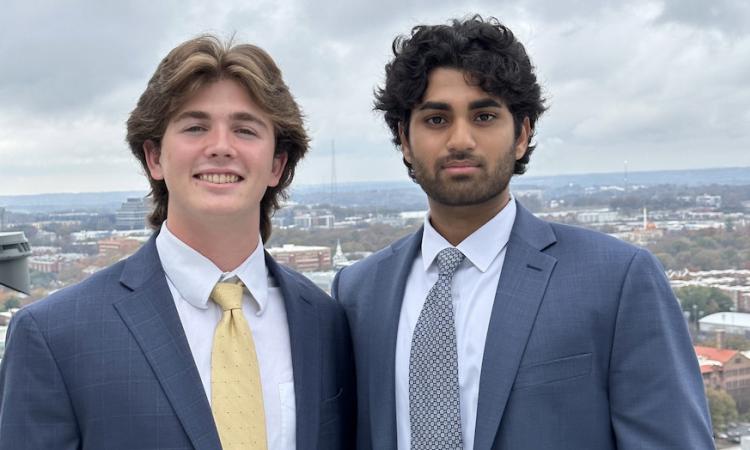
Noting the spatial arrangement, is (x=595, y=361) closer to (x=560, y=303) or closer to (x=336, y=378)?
(x=560, y=303)

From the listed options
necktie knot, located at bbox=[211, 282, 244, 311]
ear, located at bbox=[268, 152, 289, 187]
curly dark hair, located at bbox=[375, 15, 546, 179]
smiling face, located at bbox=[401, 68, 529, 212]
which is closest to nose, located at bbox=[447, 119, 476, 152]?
smiling face, located at bbox=[401, 68, 529, 212]

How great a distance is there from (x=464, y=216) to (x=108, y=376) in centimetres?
113

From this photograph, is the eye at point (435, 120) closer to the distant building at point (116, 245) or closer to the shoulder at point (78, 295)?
the shoulder at point (78, 295)

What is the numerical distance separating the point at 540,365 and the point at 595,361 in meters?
0.15

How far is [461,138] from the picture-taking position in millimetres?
2533

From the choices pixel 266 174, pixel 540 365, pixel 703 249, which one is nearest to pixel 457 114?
pixel 266 174

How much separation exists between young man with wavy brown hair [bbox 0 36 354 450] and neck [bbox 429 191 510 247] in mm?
499

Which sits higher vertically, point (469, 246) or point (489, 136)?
point (489, 136)

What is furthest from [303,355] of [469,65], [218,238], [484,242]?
[469,65]

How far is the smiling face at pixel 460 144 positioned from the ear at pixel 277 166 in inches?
15.7

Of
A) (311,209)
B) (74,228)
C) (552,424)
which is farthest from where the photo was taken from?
(311,209)

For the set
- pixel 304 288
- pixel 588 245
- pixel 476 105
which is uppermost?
pixel 476 105

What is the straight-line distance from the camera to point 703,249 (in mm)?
9656

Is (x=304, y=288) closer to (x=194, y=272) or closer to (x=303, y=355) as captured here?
(x=303, y=355)
